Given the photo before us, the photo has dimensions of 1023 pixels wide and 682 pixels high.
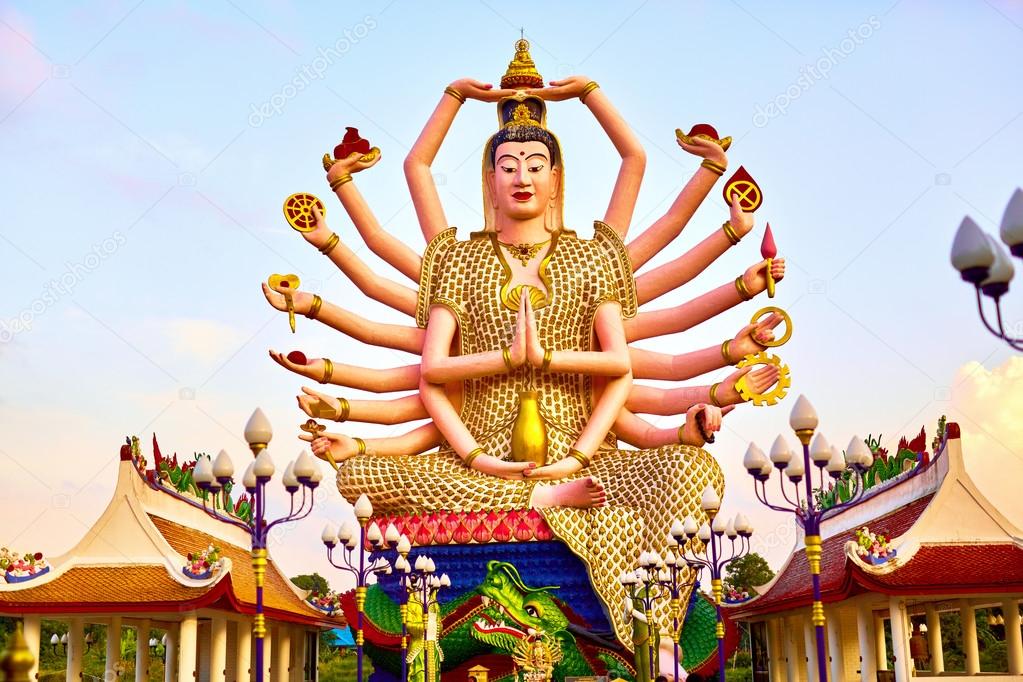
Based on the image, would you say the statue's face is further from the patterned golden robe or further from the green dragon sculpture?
the green dragon sculpture

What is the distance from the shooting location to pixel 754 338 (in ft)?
60.4

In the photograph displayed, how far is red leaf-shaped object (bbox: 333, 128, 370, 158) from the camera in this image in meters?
19.9

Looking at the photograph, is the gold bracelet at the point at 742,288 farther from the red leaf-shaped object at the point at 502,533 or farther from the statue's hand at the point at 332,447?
the statue's hand at the point at 332,447

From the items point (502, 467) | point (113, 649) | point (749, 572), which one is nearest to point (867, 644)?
point (502, 467)

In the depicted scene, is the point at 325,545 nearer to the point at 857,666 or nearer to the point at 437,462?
the point at 437,462

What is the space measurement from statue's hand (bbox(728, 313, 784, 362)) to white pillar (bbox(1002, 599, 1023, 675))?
466cm

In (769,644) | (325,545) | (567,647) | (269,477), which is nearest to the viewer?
(269,477)

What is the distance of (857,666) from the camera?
66.1 feet

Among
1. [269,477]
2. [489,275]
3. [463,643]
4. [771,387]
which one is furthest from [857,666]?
[269,477]

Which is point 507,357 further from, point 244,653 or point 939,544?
point 939,544

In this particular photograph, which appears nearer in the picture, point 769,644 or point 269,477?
point 269,477

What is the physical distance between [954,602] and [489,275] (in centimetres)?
811

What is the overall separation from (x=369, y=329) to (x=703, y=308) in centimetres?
502

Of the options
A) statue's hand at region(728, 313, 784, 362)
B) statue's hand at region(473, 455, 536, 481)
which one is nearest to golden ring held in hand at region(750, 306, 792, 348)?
statue's hand at region(728, 313, 784, 362)
